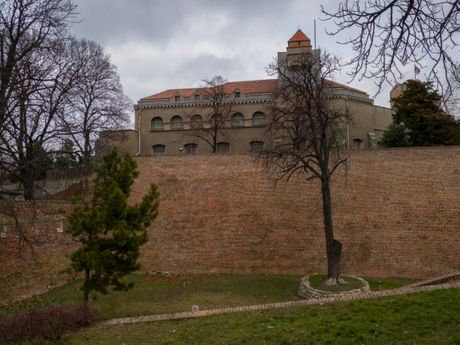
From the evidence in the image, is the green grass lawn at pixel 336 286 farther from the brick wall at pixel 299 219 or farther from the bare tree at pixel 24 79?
the bare tree at pixel 24 79

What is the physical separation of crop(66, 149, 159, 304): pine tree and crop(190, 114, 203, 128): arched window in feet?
74.5

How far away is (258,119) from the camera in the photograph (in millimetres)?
35250

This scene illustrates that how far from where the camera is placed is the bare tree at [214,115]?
3438 cm

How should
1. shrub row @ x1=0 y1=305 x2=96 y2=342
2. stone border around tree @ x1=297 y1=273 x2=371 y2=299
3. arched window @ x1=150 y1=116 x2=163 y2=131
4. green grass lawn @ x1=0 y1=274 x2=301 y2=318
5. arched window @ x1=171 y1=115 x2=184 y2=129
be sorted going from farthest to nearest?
arched window @ x1=150 y1=116 x2=163 y2=131 → arched window @ x1=171 y1=115 x2=184 y2=129 → stone border around tree @ x1=297 y1=273 x2=371 y2=299 → green grass lawn @ x1=0 y1=274 x2=301 y2=318 → shrub row @ x1=0 y1=305 x2=96 y2=342

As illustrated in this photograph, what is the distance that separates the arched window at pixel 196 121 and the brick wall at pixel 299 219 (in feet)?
50.6

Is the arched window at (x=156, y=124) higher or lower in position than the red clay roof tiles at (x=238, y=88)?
lower

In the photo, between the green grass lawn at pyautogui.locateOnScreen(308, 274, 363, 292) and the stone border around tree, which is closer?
the stone border around tree

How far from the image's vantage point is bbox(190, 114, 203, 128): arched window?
3503cm

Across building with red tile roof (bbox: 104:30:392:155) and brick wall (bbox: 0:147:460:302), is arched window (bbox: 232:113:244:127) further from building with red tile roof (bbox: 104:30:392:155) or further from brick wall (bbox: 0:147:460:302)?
brick wall (bbox: 0:147:460:302)

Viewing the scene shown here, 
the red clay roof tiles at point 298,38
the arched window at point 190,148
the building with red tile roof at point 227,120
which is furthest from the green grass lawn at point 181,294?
the red clay roof tiles at point 298,38

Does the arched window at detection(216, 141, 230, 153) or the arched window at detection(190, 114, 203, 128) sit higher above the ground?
the arched window at detection(190, 114, 203, 128)

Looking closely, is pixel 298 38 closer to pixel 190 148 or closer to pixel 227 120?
pixel 227 120

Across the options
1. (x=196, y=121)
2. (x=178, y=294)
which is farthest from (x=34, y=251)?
(x=196, y=121)

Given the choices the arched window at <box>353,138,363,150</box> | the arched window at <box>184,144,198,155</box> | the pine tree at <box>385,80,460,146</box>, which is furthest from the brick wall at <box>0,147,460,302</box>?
the arched window at <box>353,138,363,150</box>
